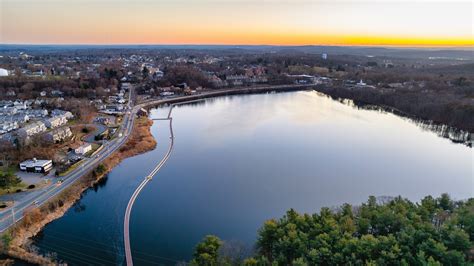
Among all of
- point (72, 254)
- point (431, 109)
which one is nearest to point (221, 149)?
point (72, 254)

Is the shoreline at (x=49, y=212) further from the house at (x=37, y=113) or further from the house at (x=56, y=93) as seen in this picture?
the house at (x=56, y=93)

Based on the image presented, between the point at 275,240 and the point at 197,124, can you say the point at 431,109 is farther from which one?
the point at 275,240

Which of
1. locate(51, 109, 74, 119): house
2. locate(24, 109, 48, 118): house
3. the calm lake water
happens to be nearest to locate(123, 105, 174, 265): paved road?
the calm lake water

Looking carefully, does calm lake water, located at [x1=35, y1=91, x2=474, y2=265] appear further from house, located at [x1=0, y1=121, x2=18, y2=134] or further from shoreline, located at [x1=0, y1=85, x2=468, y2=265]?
house, located at [x1=0, y1=121, x2=18, y2=134]

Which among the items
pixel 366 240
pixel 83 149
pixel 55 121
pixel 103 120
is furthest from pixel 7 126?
pixel 366 240

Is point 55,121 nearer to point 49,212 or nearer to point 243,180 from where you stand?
point 49,212
